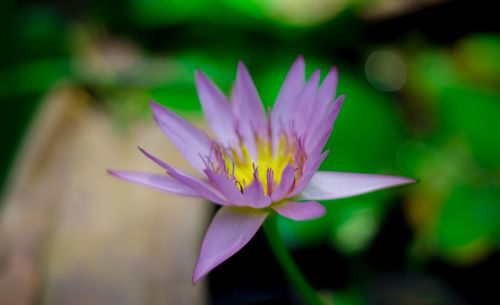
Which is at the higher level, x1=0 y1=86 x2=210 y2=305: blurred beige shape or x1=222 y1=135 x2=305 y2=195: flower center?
x1=222 y1=135 x2=305 y2=195: flower center

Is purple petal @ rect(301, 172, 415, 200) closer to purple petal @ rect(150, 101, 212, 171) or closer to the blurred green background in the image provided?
purple petal @ rect(150, 101, 212, 171)

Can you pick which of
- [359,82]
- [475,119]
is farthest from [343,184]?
[359,82]

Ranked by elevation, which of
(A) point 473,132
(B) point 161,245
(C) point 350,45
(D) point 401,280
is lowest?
(D) point 401,280

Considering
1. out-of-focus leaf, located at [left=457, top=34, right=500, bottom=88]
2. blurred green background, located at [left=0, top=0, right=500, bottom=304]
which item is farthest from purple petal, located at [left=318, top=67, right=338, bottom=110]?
out-of-focus leaf, located at [left=457, top=34, right=500, bottom=88]

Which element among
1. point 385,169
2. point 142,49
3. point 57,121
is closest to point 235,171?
point 385,169

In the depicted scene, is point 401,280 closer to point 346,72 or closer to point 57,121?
point 346,72

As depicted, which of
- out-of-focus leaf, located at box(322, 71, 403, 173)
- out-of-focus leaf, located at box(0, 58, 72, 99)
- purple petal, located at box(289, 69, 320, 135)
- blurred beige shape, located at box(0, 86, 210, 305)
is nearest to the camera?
purple petal, located at box(289, 69, 320, 135)

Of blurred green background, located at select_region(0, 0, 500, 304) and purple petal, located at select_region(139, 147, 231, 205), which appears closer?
purple petal, located at select_region(139, 147, 231, 205)
